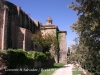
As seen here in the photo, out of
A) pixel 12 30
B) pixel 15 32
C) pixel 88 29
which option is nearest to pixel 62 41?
pixel 15 32

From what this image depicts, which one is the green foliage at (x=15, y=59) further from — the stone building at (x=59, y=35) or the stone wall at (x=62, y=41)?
the stone wall at (x=62, y=41)

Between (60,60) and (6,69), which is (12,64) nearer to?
(6,69)

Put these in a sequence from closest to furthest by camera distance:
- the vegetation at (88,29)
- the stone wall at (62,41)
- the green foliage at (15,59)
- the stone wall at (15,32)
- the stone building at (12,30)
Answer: the vegetation at (88,29)
the green foliage at (15,59)
the stone building at (12,30)
the stone wall at (15,32)
the stone wall at (62,41)

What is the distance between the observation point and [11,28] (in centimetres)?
3216

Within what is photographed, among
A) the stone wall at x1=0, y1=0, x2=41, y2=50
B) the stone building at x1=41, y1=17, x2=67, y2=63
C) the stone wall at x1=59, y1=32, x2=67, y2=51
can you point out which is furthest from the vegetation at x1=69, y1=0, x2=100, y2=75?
the stone wall at x1=59, y1=32, x2=67, y2=51

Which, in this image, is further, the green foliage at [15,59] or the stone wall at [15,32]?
the stone wall at [15,32]

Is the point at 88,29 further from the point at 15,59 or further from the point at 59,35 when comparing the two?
the point at 59,35

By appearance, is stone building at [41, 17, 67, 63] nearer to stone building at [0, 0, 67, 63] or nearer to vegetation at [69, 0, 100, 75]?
stone building at [0, 0, 67, 63]

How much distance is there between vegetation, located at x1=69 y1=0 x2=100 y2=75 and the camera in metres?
9.65

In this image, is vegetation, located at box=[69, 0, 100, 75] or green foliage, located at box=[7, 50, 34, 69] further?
green foliage, located at box=[7, 50, 34, 69]

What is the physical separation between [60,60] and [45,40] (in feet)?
44.5

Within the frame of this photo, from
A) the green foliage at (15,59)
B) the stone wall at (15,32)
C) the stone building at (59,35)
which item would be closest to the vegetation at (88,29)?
the green foliage at (15,59)

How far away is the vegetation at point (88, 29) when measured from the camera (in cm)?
965

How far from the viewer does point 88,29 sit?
10766 millimetres
